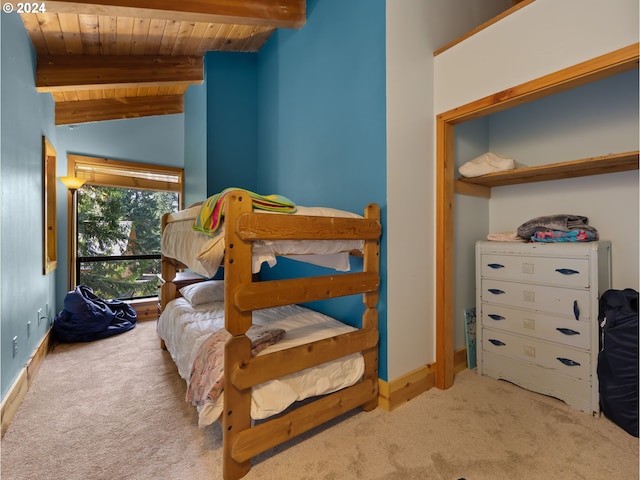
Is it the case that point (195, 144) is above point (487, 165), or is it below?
above

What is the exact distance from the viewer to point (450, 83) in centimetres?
205

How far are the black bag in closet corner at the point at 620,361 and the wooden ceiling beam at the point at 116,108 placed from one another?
485 centimetres

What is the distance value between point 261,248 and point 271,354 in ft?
1.63

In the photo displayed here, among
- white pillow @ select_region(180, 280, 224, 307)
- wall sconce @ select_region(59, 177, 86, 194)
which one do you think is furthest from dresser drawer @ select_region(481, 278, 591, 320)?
wall sconce @ select_region(59, 177, 86, 194)

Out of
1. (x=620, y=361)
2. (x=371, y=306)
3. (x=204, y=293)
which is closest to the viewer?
(x=620, y=361)

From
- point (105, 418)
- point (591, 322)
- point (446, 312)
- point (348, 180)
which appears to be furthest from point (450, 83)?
point (105, 418)

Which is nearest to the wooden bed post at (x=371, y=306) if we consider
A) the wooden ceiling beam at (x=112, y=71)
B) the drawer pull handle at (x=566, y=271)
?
the drawer pull handle at (x=566, y=271)

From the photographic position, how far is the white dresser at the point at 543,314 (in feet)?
5.97

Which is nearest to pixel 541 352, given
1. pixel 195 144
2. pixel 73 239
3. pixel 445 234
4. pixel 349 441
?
pixel 445 234

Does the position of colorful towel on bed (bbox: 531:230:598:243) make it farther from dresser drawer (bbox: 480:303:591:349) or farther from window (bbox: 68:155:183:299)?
window (bbox: 68:155:183:299)

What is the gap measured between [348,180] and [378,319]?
97 centimetres

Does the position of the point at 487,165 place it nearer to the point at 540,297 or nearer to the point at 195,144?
the point at 540,297

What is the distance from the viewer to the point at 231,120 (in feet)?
10.7

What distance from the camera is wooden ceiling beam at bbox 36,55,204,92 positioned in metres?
2.61
